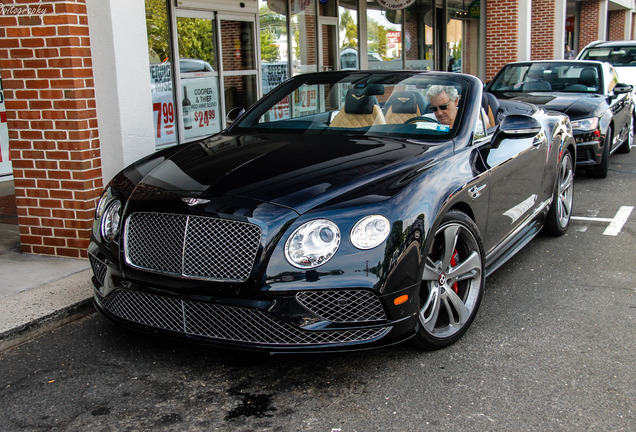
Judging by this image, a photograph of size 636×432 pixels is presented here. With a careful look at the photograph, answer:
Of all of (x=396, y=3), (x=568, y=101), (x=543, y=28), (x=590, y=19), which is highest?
(x=590, y=19)

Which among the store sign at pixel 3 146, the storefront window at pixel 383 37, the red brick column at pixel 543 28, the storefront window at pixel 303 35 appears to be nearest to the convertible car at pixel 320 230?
the store sign at pixel 3 146

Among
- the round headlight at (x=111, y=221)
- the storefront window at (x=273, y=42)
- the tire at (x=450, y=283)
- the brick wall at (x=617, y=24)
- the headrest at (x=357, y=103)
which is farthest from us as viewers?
the brick wall at (x=617, y=24)

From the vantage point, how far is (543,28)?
1855cm

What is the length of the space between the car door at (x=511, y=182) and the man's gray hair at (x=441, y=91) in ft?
1.26

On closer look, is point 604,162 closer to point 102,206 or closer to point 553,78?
point 553,78

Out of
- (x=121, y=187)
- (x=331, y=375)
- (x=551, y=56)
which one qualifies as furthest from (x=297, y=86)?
(x=551, y=56)

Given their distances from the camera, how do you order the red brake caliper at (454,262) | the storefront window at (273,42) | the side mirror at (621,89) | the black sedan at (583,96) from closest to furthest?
the red brake caliper at (454,262), the black sedan at (583,96), the side mirror at (621,89), the storefront window at (273,42)

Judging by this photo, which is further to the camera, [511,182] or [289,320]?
[511,182]

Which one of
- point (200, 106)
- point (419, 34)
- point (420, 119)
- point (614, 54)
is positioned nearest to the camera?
point (420, 119)

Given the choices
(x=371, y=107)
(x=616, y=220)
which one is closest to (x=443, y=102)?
(x=371, y=107)

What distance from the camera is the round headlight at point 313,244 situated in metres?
3.26

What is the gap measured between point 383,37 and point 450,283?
14642 millimetres

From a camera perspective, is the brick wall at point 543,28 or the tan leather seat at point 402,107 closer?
the tan leather seat at point 402,107

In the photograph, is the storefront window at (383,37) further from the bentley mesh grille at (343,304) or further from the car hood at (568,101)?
the bentley mesh grille at (343,304)
